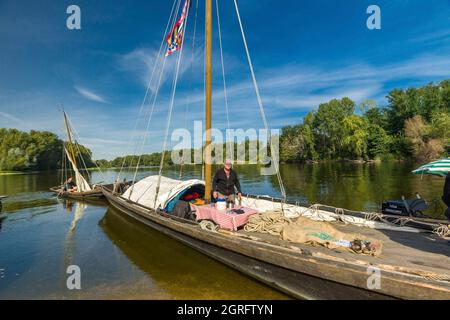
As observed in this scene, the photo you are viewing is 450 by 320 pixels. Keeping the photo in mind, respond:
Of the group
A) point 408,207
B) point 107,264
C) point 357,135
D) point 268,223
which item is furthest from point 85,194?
point 357,135

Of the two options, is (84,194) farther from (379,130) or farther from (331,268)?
(379,130)

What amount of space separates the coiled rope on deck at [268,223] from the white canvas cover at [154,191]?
4090 millimetres

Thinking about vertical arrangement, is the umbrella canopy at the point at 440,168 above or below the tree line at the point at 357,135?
below

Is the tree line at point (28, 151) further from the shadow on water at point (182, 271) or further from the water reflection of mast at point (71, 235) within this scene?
the shadow on water at point (182, 271)

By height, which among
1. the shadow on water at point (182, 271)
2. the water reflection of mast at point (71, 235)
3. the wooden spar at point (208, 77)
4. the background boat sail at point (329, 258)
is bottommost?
the water reflection of mast at point (71, 235)

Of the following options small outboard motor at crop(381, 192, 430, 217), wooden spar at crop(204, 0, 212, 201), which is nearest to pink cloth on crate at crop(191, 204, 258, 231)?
wooden spar at crop(204, 0, 212, 201)

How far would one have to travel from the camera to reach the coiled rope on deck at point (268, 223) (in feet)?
19.9

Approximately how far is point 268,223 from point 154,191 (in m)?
7.07

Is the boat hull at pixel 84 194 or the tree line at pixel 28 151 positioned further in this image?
the tree line at pixel 28 151

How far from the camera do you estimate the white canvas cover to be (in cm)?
964

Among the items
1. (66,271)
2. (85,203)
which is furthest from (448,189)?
(85,203)

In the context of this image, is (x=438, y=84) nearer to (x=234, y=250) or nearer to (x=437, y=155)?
(x=437, y=155)

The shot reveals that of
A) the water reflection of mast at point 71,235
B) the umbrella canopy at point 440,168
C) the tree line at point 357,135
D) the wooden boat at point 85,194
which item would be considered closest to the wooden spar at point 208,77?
the water reflection of mast at point 71,235

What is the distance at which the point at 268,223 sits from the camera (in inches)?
251
